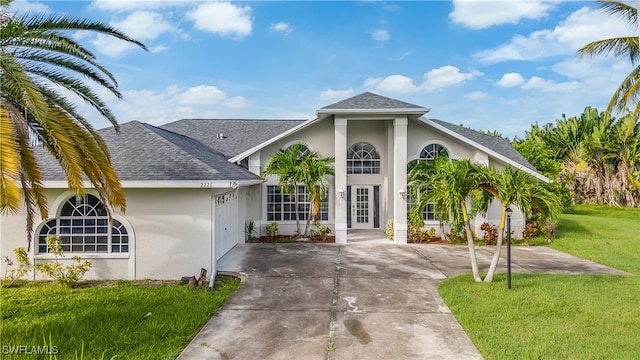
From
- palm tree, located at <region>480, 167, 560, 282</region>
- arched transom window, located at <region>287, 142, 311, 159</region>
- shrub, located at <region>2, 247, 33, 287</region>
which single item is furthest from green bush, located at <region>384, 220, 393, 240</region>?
shrub, located at <region>2, 247, 33, 287</region>

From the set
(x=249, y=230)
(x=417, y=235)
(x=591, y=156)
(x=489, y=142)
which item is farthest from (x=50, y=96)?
(x=591, y=156)

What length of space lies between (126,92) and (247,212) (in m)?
8.22

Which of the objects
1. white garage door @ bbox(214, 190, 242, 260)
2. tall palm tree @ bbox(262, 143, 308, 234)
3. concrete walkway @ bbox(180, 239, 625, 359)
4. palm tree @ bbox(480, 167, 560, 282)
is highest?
tall palm tree @ bbox(262, 143, 308, 234)

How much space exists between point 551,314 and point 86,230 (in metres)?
11.6

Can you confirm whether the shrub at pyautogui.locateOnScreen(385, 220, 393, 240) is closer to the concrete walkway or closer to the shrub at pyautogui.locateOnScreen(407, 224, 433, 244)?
the shrub at pyautogui.locateOnScreen(407, 224, 433, 244)

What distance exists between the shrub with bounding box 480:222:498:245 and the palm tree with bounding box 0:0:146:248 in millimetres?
13789

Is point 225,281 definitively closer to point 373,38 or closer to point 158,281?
point 158,281

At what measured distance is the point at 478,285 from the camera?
8953 mm

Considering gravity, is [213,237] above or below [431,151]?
below

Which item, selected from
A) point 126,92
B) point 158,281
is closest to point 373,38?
point 126,92

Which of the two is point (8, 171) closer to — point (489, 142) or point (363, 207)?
point (363, 207)

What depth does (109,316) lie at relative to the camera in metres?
7.13

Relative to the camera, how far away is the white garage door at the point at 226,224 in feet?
36.4

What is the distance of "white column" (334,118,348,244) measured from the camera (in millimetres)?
14945
